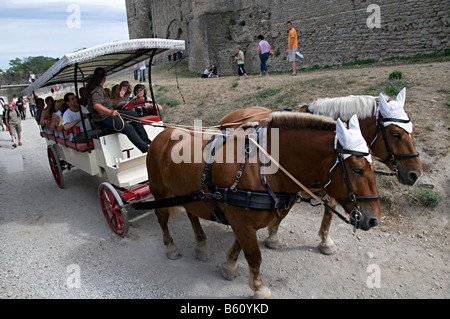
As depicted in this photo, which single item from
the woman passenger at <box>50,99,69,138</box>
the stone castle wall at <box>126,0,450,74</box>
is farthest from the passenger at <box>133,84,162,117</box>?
the stone castle wall at <box>126,0,450,74</box>

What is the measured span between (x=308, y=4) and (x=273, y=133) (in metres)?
15.5

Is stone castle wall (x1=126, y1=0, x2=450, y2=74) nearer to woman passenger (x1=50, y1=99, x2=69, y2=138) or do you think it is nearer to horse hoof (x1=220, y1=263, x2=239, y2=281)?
horse hoof (x1=220, y1=263, x2=239, y2=281)

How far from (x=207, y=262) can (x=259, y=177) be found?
1729 millimetres

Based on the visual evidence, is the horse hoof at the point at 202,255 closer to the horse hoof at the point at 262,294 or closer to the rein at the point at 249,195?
the rein at the point at 249,195

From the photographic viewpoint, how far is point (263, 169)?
2.85m

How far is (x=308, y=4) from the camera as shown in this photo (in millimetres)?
15812

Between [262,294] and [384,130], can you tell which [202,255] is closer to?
[262,294]

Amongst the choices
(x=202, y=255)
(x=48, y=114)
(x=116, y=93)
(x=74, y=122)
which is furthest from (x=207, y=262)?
(x=48, y=114)

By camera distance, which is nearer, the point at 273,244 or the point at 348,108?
the point at 348,108

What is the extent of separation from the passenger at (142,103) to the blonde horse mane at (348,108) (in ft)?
11.0

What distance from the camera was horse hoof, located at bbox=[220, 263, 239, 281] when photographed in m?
3.62

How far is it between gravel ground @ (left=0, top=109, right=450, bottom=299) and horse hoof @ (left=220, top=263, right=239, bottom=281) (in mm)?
65
